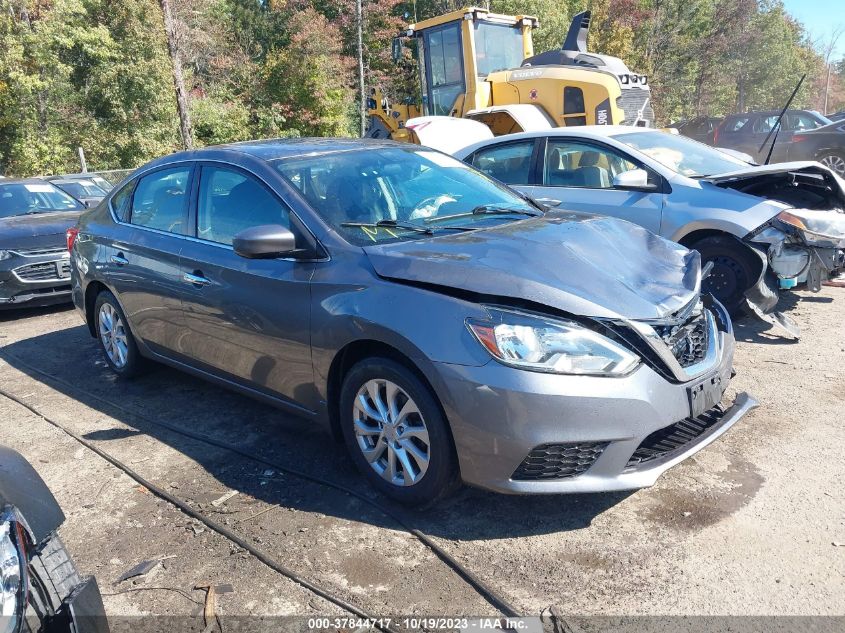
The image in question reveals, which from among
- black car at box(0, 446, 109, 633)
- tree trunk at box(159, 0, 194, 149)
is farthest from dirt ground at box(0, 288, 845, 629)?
tree trunk at box(159, 0, 194, 149)

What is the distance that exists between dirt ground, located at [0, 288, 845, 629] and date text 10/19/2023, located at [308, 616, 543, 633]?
5cm

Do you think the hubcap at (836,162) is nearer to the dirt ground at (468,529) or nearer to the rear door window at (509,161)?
the rear door window at (509,161)

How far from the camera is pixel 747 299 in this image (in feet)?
18.3

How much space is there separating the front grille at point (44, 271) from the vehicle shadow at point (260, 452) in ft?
5.80

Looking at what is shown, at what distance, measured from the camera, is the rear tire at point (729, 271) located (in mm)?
5656

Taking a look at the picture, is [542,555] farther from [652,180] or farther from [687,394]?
[652,180]

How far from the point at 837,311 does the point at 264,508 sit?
17.5 ft

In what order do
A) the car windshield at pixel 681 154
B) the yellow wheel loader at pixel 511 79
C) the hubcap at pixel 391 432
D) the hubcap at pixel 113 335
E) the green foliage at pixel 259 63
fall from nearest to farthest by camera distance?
the hubcap at pixel 391 432 → the hubcap at pixel 113 335 → the car windshield at pixel 681 154 → the yellow wheel loader at pixel 511 79 → the green foliage at pixel 259 63

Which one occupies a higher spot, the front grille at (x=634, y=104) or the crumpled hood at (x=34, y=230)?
the front grille at (x=634, y=104)

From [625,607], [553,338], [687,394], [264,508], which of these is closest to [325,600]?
[264,508]

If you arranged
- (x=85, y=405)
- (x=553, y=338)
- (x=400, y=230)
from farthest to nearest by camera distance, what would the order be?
(x=85, y=405) → (x=400, y=230) → (x=553, y=338)

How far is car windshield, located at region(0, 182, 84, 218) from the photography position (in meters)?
9.19

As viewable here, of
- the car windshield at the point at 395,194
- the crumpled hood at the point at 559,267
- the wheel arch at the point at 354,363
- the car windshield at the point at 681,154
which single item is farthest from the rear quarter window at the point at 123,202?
the car windshield at the point at 681,154

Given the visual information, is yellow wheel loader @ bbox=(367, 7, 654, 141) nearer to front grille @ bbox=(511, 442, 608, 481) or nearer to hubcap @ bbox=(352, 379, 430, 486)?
hubcap @ bbox=(352, 379, 430, 486)
